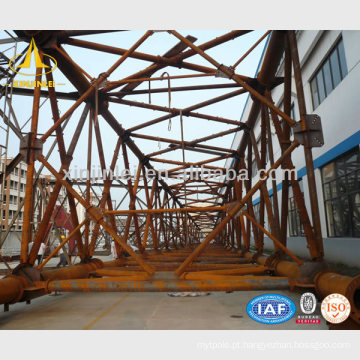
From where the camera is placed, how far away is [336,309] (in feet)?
9.59

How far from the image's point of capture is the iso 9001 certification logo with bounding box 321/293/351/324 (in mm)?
2848

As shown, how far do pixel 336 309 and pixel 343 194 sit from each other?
655cm

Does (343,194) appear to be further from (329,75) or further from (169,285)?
(169,285)

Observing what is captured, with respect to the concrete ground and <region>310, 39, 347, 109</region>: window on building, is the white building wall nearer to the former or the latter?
<region>310, 39, 347, 109</region>: window on building

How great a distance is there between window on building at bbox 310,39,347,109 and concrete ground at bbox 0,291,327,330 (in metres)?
6.67

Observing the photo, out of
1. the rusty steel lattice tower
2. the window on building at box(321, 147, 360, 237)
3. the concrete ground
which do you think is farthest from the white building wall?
the concrete ground

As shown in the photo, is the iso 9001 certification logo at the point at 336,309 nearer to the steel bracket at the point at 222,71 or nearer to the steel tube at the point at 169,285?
the steel tube at the point at 169,285

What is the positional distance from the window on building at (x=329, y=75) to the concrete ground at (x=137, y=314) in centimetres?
667

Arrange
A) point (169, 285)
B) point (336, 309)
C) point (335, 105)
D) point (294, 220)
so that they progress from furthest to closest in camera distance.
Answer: point (294, 220) < point (335, 105) < point (169, 285) < point (336, 309)

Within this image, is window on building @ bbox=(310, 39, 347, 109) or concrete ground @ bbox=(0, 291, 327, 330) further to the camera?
window on building @ bbox=(310, 39, 347, 109)

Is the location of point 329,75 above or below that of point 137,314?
above

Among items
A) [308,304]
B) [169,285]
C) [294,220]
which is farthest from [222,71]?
[294,220]
